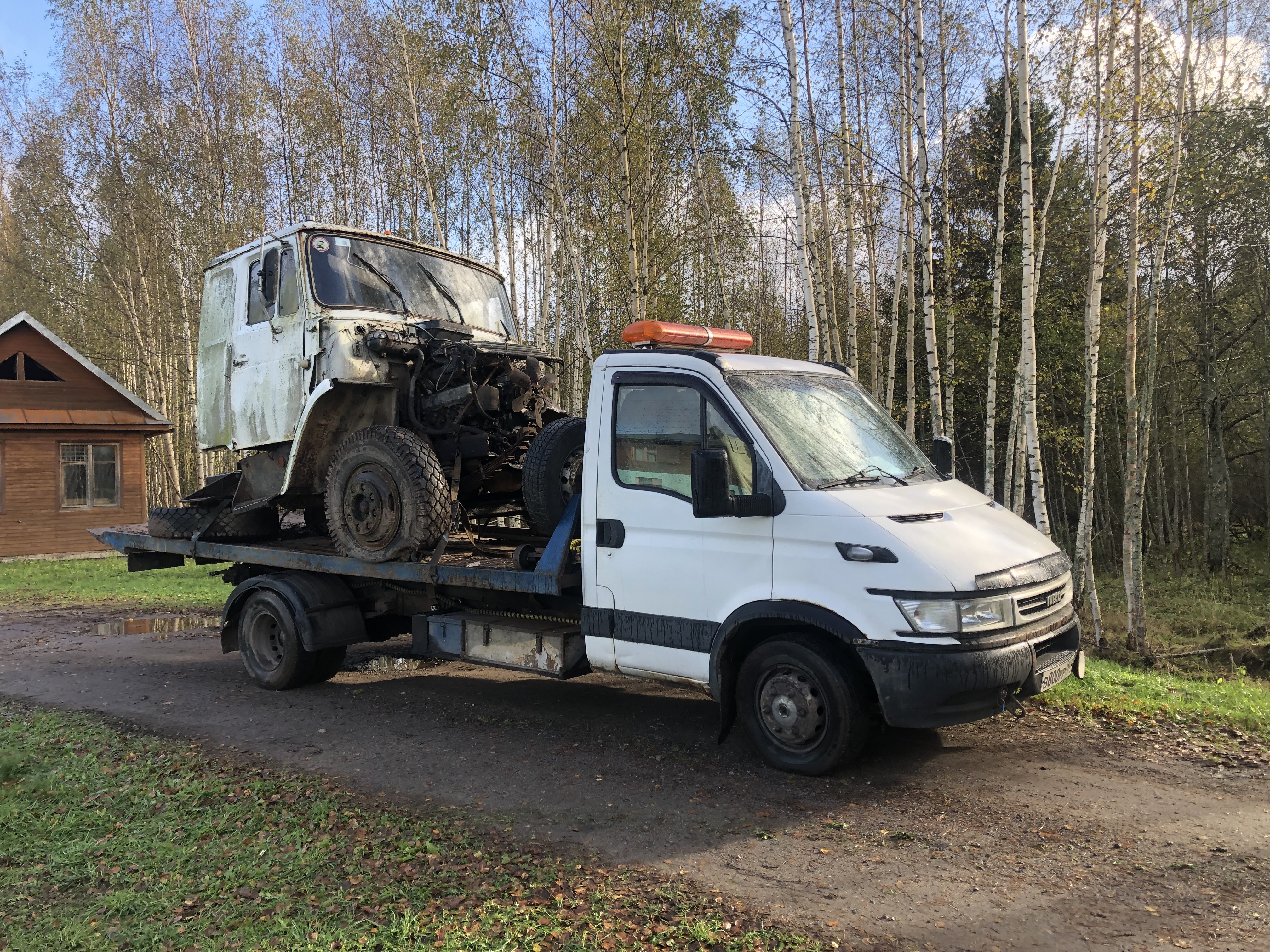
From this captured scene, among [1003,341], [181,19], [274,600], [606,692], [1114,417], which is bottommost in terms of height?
[606,692]

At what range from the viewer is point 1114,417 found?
20.9 m

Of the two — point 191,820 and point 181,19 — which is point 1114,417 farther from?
point 181,19

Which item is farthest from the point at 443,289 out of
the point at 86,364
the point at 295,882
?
the point at 86,364

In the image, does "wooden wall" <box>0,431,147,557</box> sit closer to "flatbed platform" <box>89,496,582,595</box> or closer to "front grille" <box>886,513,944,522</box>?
"flatbed platform" <box>89,496,582,595</box>

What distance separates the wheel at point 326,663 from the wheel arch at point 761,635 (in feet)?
11.9

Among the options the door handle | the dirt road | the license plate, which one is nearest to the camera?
the dirt road

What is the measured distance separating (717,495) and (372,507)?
2810 millimetres

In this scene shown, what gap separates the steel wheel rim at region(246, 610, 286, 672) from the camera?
23.4ft

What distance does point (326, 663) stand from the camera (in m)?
7.07

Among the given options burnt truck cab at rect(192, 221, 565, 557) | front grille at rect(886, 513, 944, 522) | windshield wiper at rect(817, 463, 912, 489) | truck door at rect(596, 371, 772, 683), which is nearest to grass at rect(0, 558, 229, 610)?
burnt truck cab at rect(192, 221, 565, 557)

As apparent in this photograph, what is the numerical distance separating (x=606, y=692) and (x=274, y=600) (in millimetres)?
2811

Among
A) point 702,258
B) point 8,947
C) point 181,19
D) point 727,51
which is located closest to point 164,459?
point 181,19

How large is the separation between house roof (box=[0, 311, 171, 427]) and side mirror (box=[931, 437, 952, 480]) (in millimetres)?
20536

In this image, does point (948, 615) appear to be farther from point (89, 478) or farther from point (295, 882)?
point (89, 478)
